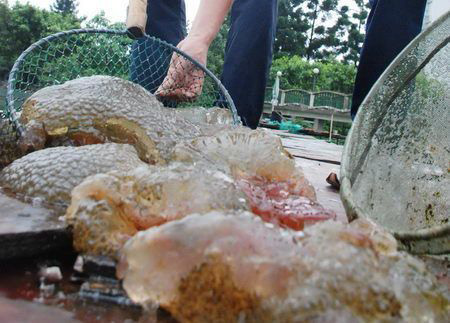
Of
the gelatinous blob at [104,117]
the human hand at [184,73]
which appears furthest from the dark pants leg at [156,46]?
the gelatinous blob at [104,117]

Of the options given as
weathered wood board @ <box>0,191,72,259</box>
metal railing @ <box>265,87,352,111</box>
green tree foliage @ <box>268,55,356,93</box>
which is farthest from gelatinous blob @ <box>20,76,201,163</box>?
green tree foliage @ <box>268,55,356,93</box>

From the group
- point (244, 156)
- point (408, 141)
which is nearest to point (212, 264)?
point (244, 156)

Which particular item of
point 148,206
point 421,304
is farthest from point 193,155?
point 421,304

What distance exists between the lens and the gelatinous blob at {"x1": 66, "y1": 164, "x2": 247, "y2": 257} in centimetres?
91

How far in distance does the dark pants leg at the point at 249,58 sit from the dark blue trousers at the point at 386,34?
601 mm

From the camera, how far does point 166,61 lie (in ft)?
10.7

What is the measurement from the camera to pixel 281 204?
1.13 meters

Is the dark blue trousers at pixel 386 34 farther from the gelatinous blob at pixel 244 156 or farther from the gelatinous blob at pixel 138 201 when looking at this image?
the gelatinous blob at pixel 138 201

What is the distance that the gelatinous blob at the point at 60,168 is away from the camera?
125 cm

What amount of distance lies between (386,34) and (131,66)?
1669 millimetres

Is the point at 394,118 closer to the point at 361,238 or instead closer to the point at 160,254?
the point at 361,238

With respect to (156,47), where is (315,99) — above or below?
below

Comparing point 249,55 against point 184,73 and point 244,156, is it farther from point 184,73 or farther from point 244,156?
point 244,156

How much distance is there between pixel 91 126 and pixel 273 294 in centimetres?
123
